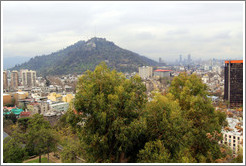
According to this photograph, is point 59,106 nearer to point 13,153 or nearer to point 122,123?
point 13,153

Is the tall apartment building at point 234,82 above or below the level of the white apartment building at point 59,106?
above

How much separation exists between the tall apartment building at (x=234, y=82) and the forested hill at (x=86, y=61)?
19.7 m

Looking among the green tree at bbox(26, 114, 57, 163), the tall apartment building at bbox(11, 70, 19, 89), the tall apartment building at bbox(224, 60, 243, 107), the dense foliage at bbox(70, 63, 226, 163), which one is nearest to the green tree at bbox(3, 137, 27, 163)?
the green tree at bbox(26, 114, 57, 163)

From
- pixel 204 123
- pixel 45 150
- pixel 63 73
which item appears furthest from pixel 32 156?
pixel 63 73

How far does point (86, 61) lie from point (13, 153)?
1380 inches

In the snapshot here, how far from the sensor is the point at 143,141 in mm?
2596

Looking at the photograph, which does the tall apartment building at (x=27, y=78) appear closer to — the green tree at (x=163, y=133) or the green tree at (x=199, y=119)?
the green tree at (x=199, y=119)

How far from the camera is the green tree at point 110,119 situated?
231cm

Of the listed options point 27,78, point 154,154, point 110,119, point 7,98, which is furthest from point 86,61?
point 154,154

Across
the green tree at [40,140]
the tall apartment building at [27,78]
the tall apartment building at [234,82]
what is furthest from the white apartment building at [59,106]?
the tall apartment building at [27,78]

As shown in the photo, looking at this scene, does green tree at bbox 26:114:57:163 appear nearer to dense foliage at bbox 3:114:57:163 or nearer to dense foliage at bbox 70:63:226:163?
dense foliage at bbox 3:114:57:163

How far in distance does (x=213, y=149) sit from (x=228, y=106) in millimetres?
15082

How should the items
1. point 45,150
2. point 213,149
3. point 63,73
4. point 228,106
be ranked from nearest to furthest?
point 213,149 → point 45,150 → point 228,106 → point 63,73

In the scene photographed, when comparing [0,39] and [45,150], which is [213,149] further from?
[45,150]
